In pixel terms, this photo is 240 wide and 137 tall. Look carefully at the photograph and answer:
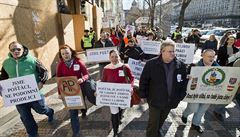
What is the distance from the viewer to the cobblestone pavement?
14.9 ft

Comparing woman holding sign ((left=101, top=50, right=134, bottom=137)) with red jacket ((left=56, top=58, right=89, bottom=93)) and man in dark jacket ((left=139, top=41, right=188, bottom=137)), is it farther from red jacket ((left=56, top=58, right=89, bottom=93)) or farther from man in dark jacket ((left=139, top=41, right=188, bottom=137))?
man in dark jacket ((left=139, top=41, right=188, bottom=137))

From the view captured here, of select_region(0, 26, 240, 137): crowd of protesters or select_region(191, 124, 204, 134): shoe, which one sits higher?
select_region(0, 26, 240, 137): crowd of protesters

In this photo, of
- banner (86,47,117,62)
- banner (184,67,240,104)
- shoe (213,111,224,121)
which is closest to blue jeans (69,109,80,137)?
banner (184,67,240,104)

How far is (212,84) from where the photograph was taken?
426 centimetres

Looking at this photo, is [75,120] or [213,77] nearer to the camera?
[75,120]

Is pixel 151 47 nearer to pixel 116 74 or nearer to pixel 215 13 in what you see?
pixel 116 74

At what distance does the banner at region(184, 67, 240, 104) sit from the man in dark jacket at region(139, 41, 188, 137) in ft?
2.71

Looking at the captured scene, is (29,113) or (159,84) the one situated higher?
(159,84)

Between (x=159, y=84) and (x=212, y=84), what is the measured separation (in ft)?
5.08

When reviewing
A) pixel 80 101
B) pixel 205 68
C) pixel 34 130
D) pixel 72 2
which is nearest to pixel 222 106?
pixel 205 68

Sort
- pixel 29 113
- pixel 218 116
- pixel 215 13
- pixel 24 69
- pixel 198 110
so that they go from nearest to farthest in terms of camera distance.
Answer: pixel 24 69 → pixel 29 113 → pixel 198 110 → pixel 218 116 → pixel 215 13

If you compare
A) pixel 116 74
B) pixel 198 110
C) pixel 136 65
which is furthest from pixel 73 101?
pixel 198 110

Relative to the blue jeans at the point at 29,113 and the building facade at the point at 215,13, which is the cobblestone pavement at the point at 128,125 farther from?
the building facade at the point at 215,13

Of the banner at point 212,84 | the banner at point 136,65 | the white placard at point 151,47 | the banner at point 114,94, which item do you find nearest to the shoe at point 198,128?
the banner at point 212,84
